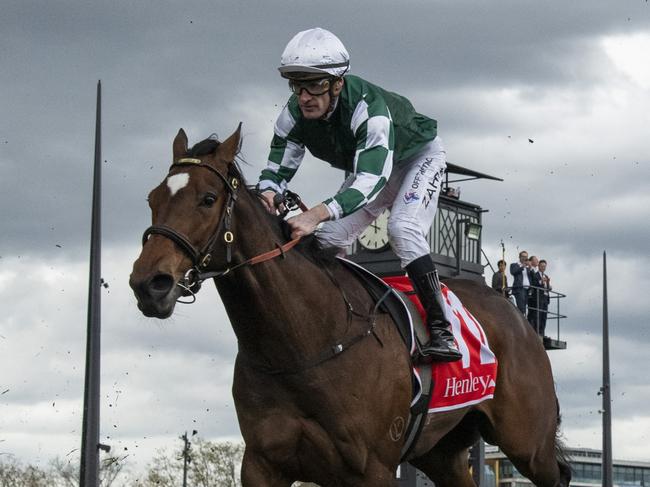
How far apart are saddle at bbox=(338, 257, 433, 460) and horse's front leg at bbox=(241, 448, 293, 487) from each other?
3.49ft

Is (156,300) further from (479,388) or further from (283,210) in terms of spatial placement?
(479,388)

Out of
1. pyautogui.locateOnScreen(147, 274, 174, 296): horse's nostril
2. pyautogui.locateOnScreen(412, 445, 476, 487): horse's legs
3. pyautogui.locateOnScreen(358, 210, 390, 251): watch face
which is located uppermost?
pyautogui.locateOnScreen(358, 210, 390, 251): watch face

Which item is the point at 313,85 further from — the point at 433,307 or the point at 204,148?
the point at 433,307

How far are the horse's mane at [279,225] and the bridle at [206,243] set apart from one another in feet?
0.35

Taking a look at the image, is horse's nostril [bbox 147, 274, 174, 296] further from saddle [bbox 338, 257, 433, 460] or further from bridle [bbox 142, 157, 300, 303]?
saddle [bbox 338, 257, 433, 460]

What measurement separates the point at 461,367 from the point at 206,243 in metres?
2.66

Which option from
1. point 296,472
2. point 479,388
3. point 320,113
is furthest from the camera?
point 479,388

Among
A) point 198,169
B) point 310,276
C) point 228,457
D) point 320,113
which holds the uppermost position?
point 320,113

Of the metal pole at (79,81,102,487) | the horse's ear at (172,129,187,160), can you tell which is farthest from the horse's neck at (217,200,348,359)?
the metal pole at (79,81,102,487)

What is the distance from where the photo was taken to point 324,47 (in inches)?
314

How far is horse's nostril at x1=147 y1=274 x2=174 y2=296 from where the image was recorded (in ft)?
21.3

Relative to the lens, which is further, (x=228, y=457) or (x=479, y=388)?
(x=228, y=457)

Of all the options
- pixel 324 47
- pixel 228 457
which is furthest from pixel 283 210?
pixel 228 457

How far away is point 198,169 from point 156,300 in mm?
890
